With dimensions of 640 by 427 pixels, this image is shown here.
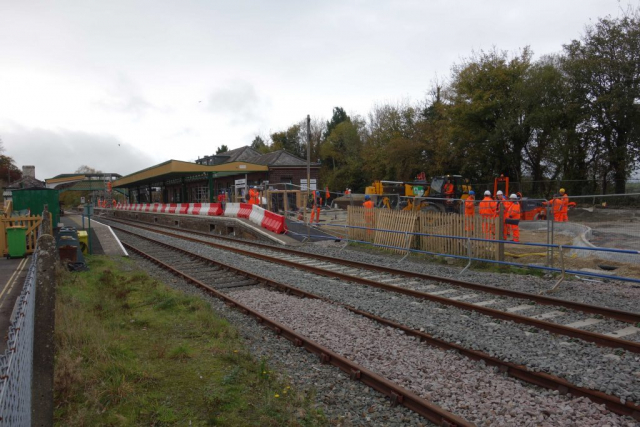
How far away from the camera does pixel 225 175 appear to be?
41.2 m

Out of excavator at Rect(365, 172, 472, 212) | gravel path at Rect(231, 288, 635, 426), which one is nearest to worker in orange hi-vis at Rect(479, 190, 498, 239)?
gravel path at Rect(231, 288, 635, 426)

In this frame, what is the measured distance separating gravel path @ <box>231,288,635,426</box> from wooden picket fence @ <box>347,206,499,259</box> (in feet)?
18.7

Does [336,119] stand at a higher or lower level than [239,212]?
higher

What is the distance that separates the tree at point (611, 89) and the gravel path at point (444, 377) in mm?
24412

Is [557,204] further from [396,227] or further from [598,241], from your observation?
[396,227]

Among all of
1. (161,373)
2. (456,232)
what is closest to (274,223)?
(456,232)

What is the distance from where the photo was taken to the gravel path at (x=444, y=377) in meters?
4.20

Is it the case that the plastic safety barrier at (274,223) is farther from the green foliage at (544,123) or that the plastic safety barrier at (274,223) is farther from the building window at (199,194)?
the building window at (199,194)

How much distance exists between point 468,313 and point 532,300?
58.4 inches

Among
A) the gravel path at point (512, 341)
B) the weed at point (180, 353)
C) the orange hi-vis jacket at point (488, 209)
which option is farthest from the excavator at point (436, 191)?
the weed at point (180, 353)

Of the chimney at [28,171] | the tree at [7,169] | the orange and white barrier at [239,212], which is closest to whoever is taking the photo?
the orange and white barrier at [239,212]

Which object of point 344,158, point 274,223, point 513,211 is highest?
point 344,158

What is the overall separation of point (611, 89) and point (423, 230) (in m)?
21.9

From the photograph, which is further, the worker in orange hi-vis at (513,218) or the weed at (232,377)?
the worker in orange hi-vis at (513,218)
